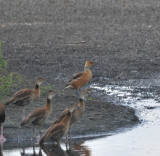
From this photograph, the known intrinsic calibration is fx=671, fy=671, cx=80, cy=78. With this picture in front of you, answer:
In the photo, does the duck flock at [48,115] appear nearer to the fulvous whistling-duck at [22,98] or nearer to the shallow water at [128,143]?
the fulvous whistling-duck at [22,98]

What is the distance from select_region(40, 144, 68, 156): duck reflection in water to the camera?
35.4ft

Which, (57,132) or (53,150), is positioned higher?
(57,132)

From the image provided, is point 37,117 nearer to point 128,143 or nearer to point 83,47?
point 128,143

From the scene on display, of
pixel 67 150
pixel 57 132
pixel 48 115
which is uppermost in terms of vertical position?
pixel 48 115

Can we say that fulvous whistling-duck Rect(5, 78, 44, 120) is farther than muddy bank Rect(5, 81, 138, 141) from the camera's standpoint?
Yes

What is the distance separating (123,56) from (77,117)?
8004 millimetres

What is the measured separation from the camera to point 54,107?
45.3ft

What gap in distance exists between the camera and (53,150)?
11055mm

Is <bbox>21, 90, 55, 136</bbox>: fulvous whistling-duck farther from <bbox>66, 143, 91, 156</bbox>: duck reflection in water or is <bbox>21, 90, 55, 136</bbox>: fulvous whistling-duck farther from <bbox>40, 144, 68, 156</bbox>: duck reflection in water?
<bbox>66, 143, 91, 156</bbox>: duck reflection in water

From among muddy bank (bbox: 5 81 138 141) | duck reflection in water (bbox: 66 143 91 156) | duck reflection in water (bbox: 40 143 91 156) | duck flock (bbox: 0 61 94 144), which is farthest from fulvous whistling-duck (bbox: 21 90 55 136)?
duck reflection in water (bbox: 66 143 91 156)

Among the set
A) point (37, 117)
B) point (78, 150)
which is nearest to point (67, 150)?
point (78, 150)

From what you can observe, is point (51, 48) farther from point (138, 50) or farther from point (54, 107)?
point (54, 107)

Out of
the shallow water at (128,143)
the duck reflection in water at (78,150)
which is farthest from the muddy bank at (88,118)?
the duck reflection in water at (78,150)

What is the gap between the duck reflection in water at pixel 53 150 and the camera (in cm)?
1079
